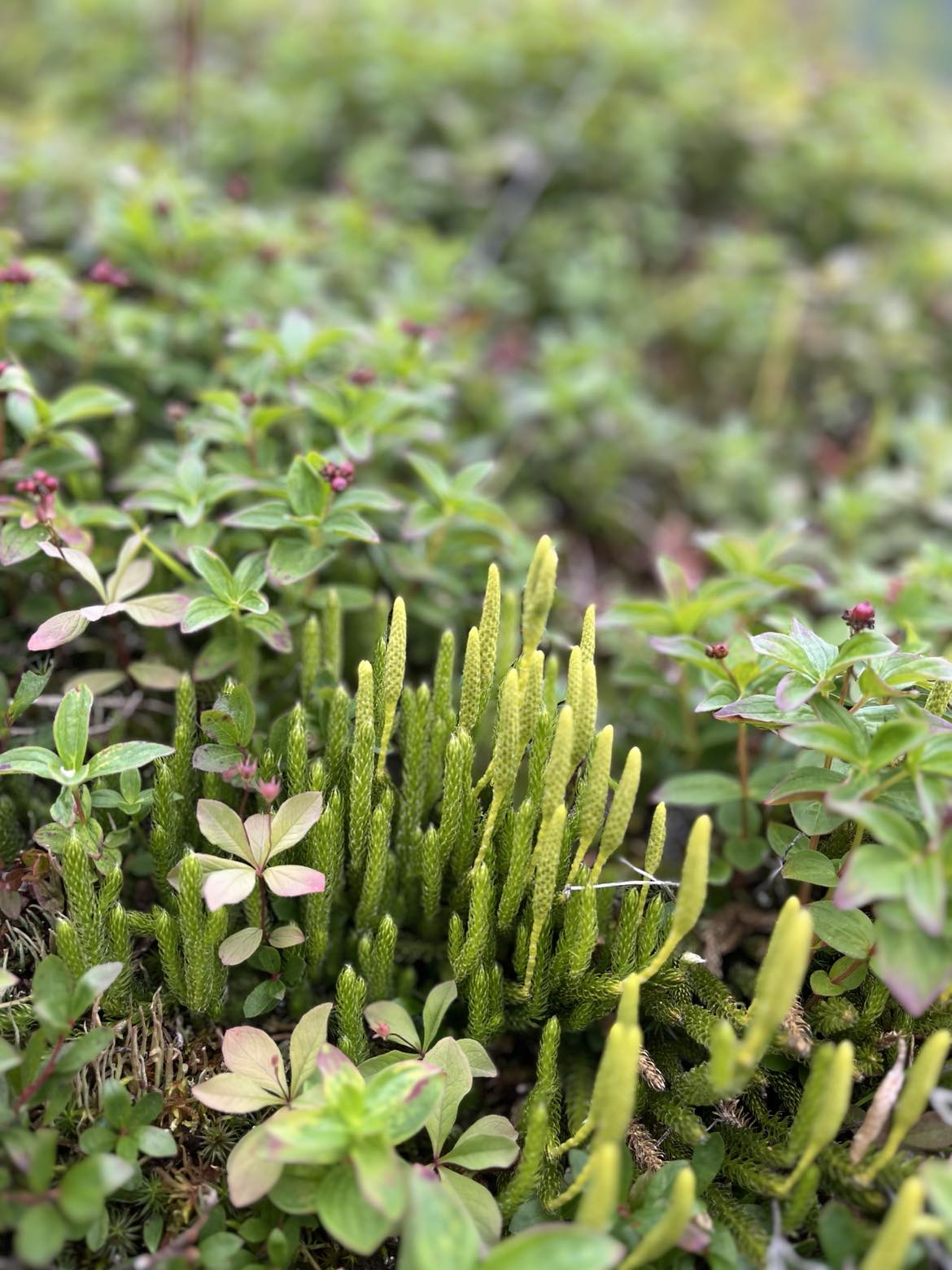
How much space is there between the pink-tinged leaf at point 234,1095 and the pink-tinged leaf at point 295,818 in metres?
0.31

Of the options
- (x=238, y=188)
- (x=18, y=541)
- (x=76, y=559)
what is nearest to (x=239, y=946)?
(x=76, y=559)

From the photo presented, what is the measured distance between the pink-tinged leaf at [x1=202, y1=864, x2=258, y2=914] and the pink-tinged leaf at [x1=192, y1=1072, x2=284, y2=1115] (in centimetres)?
24

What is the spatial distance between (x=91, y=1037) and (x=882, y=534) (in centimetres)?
256

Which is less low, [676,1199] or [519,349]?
[519,349]

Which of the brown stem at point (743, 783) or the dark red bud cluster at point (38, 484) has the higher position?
the dark red bud cluster at point (38, 484)

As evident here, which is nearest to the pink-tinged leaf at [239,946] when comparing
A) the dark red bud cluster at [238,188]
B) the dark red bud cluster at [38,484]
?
the dark red bud cluster at [38,484]

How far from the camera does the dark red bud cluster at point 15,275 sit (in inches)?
75.9

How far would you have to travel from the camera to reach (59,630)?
1.51 meters

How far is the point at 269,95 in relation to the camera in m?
3.91

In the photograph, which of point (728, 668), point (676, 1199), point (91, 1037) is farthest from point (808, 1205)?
point (91, 1037)

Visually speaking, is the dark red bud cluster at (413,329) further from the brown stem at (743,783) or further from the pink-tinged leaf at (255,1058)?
the pink-tinged leaf at (255,1058)

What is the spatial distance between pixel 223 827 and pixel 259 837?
64 millimetres

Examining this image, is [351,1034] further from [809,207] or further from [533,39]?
[533,39]

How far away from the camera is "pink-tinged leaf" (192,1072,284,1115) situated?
1.25 metres
